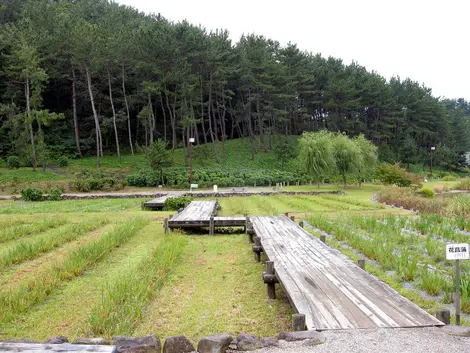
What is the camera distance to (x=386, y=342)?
11.7ft

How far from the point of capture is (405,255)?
283 inches

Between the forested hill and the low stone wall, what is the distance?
103 ft

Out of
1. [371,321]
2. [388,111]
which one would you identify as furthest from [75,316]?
[388,111]

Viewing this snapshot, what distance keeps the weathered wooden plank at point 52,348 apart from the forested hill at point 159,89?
103 feet

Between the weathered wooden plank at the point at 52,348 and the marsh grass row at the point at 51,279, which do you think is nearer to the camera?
the weathered wooden plank at the point at 52,348

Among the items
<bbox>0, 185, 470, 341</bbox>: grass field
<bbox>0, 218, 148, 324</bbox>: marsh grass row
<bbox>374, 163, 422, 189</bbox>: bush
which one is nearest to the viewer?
<bbox>0, 185, 470, 341</bbox>: grass field

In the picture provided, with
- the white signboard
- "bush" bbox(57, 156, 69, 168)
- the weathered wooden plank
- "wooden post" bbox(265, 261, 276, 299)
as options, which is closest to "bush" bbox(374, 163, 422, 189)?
"wooden post" bbox(265, 261, 276, 299)

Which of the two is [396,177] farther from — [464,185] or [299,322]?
[299,322]

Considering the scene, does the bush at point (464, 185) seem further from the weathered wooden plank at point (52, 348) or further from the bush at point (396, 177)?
the weathered wooden plank at point (52, 348)

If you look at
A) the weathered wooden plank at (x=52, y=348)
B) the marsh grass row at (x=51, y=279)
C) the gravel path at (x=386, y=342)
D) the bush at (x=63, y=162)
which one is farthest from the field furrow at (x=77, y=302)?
the bush at (x=63, y=162)

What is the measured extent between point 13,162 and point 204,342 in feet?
115

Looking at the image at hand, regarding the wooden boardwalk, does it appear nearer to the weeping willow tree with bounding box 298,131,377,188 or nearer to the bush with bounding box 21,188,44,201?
the bush with bounding box 21,188,44,201

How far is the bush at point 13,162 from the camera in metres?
32.9

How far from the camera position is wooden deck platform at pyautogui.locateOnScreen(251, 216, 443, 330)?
401 centimetres
